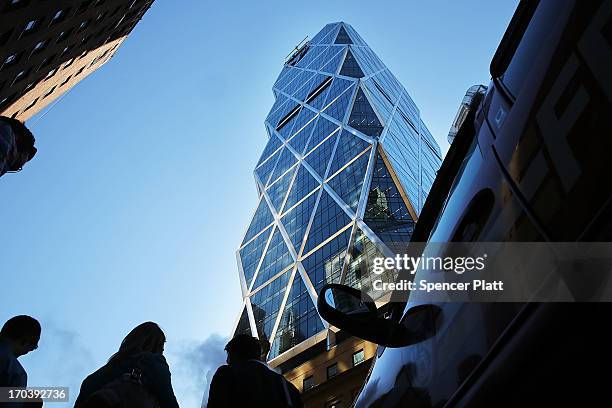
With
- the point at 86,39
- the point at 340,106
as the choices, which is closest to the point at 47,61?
the point at 86,39

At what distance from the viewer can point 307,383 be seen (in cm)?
3719

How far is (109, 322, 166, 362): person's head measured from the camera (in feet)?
10.7

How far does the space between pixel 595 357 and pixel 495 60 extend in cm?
166

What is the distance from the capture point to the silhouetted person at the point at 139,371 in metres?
2.71

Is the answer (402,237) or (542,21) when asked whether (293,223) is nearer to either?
(402,237)

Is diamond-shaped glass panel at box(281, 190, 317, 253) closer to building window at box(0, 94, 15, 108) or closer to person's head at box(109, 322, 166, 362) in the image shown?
building window at box(0, 94, 15, 108)

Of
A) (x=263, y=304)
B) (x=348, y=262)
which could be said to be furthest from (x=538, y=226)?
(x=263, y=304)

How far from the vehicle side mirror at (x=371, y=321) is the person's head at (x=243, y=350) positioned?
0.75 m

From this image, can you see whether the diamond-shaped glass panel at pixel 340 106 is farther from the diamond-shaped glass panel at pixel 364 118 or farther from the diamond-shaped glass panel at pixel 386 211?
the diamond-shaped glass panel at pixel 386 211

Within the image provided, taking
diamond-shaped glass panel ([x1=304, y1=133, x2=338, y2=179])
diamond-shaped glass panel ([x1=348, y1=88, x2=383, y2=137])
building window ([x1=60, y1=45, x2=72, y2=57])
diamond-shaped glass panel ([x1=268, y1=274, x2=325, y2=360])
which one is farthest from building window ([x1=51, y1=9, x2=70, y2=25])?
diamond-shaped glass panel ([x1=348, y1=88, x2=383, y2=137])

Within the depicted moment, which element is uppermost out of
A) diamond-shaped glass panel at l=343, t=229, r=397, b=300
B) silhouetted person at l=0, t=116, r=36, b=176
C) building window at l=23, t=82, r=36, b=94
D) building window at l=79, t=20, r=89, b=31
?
building window at l=79, t=20, r=89, b=31

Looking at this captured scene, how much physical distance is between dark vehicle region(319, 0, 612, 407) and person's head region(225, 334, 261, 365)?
3.02 feet

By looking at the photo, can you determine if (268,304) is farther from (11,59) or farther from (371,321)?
(371,321)

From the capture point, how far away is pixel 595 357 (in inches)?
52.9
